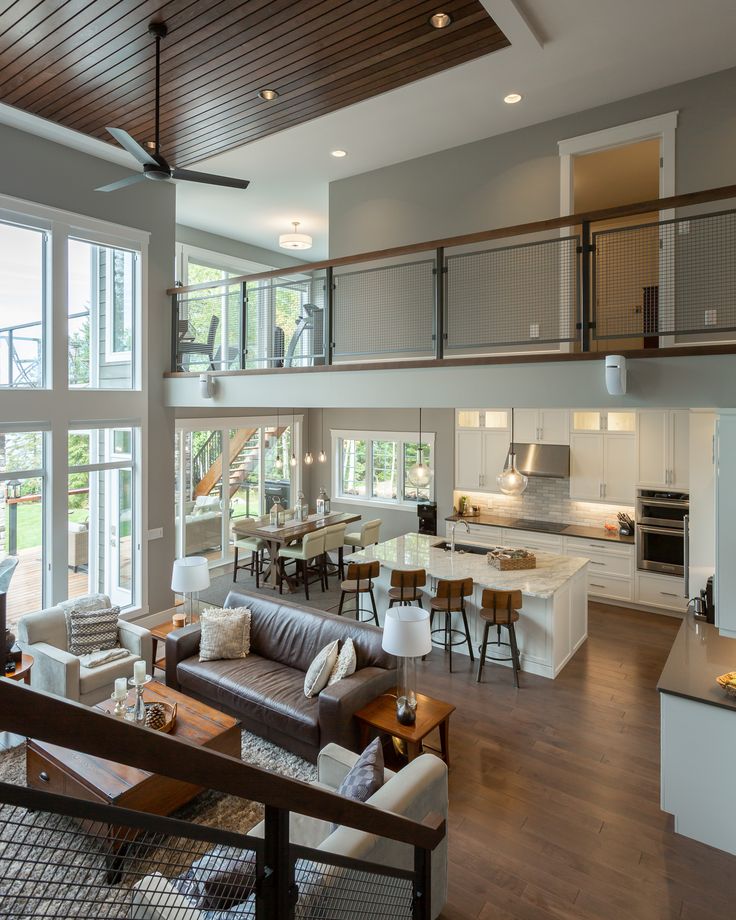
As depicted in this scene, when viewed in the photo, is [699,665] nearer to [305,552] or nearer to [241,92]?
[305,552]

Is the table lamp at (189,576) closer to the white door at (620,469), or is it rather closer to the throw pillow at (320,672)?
the throw pillow at (320,672)

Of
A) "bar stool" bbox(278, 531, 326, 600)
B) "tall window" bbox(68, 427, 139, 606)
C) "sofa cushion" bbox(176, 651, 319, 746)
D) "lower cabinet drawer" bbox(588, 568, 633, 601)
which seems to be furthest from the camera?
"bar stool" bbox(278, 531, 326, 600)

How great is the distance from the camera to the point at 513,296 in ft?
21.2

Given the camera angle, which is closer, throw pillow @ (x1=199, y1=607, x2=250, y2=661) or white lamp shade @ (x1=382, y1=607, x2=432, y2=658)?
white lamp shade @ (x1=382, y1=607, x2=432, y2=658)

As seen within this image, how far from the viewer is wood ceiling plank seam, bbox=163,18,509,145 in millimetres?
4609

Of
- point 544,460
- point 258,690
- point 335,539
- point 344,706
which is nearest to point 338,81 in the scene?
point 344,706

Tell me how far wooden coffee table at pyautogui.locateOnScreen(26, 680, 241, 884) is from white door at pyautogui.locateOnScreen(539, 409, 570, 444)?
21.7ft

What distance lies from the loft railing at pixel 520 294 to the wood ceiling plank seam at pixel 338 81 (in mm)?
1415

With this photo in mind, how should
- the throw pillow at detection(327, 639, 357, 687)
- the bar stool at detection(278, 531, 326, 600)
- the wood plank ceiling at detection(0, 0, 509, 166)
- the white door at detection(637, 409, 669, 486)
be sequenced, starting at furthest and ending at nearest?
the bar stool at detection(278, 531, 326, 600)
the white door at detection(637, 409, 669, 486)
the throw pillow at detection(327, 639, 357, 687)
the wood plank ceiling at detection(0, 0, 509, 166)

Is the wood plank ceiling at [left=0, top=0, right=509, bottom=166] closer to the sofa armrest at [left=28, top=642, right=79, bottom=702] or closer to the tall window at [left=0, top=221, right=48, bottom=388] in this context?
the tall window at [left=0, top=221, right=48, bottom=388]

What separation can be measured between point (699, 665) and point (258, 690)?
3.60m

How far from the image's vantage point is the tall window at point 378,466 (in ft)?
36.7

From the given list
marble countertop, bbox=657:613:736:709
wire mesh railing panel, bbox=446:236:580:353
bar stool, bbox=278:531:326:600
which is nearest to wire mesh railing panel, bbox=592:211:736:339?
wire mesh railing panel, bbox=446:236:580:353

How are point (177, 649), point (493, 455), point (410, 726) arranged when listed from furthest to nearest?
point (493, 455), point (177, 649), point (410, 726)
